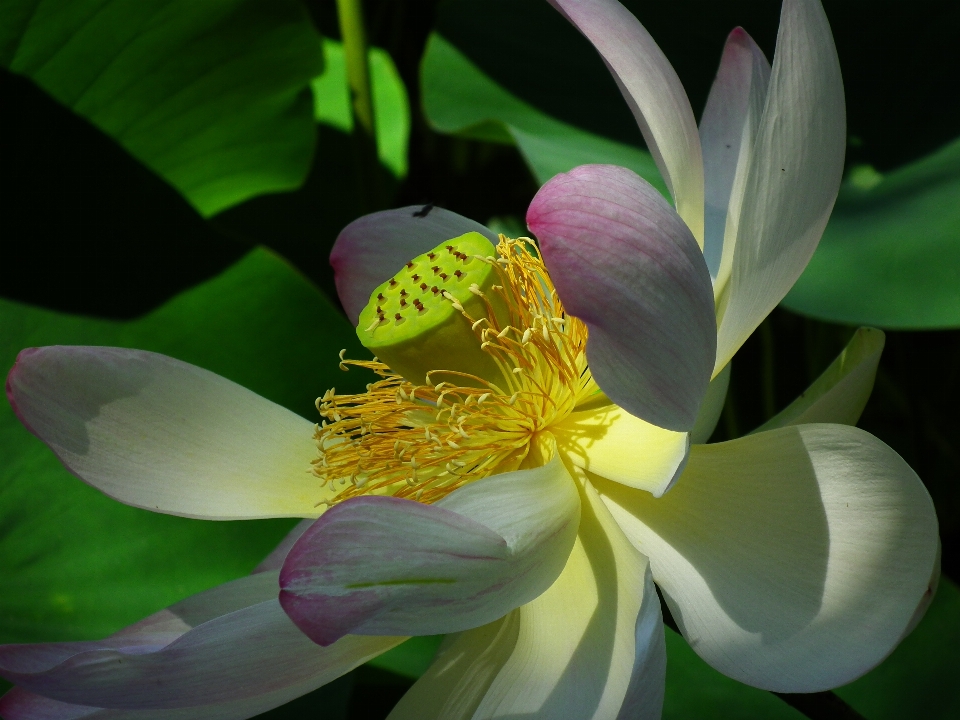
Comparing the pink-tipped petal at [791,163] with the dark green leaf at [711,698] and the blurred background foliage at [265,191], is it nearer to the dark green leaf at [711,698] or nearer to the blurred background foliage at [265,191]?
the blurred background foliage at [265,191]

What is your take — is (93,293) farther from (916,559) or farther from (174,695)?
(916,559)

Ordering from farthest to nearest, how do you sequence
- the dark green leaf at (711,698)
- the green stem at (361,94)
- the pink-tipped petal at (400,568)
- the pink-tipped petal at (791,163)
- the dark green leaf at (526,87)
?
the green stem at (361,94) → the dark green leaf at (526,87) → the dark green leaf at (711,698) → the pink-tipped petal at (791,163) → the pink-tipped petal at (400,568)

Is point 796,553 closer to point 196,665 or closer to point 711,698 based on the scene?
point 711,698

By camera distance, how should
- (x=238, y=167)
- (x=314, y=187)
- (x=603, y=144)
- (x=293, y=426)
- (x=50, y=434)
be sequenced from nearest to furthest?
1. (x=50, y=434)
2. (x=293, y=426)
3. (x=603, y=144)
4. (x=238, y=167)
5. (x=314, y=187)

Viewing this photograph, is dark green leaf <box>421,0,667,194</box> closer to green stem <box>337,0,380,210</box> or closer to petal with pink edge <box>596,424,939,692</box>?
green stem <box>337,0,380,210</box>

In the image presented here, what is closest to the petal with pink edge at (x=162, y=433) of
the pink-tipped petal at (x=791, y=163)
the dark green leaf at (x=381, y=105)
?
the pink-tipped petal at (x=791, y=163)

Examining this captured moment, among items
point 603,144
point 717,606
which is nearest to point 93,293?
point 603,144
